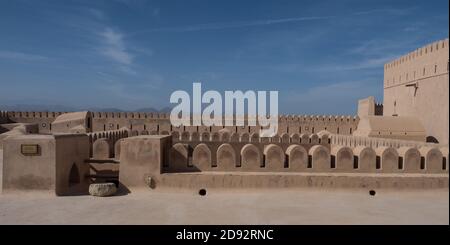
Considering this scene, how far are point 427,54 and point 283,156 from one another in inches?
656

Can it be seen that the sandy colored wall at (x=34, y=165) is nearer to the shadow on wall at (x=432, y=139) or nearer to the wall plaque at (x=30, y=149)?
the wall plaque at (x=30, y=149)

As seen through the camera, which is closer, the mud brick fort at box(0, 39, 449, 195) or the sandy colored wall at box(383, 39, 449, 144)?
the mud brick fort at box(0, 39, 449, 195)

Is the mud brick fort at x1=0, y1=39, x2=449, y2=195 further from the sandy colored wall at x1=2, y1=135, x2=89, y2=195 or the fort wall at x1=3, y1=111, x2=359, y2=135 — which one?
the fort wall at x1=3, y1=111, x2=359, y2=135

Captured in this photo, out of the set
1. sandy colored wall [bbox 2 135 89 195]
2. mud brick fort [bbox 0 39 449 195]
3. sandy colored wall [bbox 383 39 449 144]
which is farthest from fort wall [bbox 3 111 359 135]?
sandy colored wall [bbox 2 135 89 195]

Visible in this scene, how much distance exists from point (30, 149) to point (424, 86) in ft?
68.9

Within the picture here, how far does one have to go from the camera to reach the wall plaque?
6.88 meters

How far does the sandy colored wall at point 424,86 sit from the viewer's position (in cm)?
1791

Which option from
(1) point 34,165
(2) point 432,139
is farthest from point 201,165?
(2) point 432,139

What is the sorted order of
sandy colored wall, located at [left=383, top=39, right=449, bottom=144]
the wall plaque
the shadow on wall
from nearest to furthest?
the wall plaque
sandy colored wall, located at [left=383, top=39, right=449, bottom=144]
the shadow on wall

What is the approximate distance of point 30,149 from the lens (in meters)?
6.90

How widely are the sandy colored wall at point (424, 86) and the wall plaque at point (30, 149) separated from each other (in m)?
16.2

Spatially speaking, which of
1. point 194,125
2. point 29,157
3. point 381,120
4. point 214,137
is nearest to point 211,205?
point 29,157

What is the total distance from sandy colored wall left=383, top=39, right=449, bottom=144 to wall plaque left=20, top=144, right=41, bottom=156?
Result: 1616 cm
